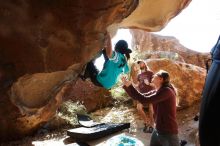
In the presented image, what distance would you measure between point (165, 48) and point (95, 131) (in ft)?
27.3

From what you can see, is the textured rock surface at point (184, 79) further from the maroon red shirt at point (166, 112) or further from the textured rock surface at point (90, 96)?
the maroon red shirt at point (166, 112)

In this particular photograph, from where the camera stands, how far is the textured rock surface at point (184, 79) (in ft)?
34.4

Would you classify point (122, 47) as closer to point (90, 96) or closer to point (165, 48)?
point (90, 96)

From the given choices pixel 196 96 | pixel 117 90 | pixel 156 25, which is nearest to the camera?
pixel 156 25

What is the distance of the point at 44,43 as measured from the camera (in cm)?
286

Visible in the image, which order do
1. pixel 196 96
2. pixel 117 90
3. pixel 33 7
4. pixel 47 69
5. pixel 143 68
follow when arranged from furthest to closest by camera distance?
pixel 117 90 → pixel 196 96 → pixel 143 68 → pixel 47 69 → pixel 33 7

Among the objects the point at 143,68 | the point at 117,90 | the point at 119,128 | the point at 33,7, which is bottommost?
the point at 119,128

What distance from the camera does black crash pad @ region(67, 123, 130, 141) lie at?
7847mm

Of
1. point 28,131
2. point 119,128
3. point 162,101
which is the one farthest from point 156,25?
point 28,131

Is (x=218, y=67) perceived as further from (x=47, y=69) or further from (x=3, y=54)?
(x=3, y=54)

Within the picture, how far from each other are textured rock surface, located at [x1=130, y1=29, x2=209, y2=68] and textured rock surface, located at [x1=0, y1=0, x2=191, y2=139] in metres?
9.19

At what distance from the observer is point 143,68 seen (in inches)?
324

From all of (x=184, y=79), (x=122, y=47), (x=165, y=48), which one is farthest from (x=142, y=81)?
(x=165, y=48)

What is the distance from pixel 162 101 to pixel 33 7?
2704mm
